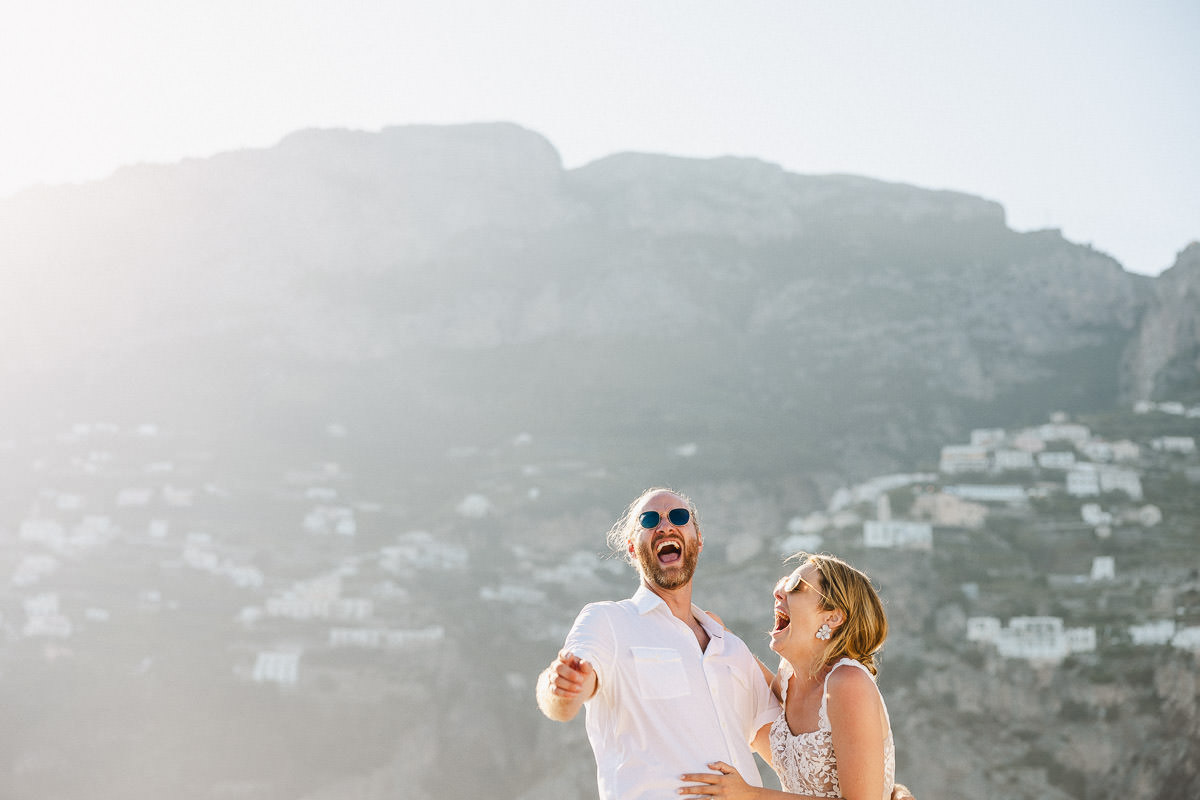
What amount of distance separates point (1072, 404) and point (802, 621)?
4770 inches

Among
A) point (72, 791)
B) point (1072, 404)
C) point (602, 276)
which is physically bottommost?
point (72, 791)

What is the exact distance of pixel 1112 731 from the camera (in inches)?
2183

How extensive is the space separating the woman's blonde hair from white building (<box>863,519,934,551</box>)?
230 ft

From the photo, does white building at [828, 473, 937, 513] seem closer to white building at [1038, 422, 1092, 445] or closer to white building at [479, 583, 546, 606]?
white building at [1038, 422, 1092, 445]

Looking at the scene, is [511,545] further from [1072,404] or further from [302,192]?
[302,192]

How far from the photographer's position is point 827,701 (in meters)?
4.11

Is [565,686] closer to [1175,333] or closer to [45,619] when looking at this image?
[45,619]

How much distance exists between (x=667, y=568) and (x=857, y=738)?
0.99m

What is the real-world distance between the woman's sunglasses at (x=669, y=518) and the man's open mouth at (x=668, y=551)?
0.26 feet

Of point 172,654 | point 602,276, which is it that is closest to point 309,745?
A: point 172,654

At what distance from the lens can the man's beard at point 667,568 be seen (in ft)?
14.7

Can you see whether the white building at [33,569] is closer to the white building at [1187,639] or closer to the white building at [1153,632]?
the white building at [1153,632]

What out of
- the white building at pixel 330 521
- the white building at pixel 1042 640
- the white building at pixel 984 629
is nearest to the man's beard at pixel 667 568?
the white building at pixel 1042 640

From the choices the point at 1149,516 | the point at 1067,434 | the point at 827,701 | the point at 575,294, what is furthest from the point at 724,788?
the point at 575,294
